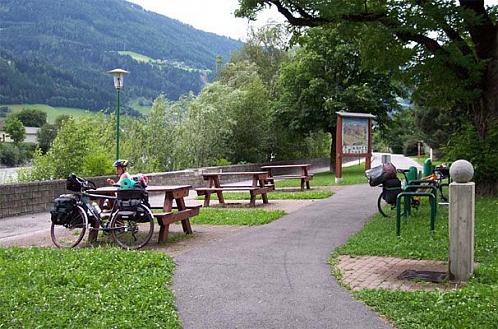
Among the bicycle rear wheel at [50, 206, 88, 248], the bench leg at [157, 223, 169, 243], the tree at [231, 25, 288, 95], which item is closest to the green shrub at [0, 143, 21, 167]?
the tree at [231, 25, 288, 95]

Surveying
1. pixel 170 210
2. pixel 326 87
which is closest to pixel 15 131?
pixel 326 87

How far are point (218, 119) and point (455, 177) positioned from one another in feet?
79.5

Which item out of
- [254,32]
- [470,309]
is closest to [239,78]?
[254,32]

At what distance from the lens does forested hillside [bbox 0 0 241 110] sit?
9694cm

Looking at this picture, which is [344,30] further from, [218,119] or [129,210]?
[218,119]

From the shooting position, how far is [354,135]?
23.9 meters

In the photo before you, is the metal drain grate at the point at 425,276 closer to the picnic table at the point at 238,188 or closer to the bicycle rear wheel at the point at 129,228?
the bicycle rear wheel at the point at 129,228

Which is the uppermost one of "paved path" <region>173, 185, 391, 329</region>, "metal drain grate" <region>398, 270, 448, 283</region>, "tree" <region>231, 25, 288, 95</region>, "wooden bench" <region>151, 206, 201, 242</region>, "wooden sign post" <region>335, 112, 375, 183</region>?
"tree" <region>231, 25, 288, 95</region>

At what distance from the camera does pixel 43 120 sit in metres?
83.1

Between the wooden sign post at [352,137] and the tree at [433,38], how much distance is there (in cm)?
673

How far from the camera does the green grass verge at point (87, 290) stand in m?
5.00

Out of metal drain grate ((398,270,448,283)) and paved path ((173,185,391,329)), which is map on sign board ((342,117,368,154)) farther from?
metal drain grate ((398,270,448,283))

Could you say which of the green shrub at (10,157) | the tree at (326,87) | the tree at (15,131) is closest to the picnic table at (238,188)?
the tree at (326,87)

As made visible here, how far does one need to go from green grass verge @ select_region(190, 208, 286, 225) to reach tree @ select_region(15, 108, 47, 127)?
7440 centimetres
